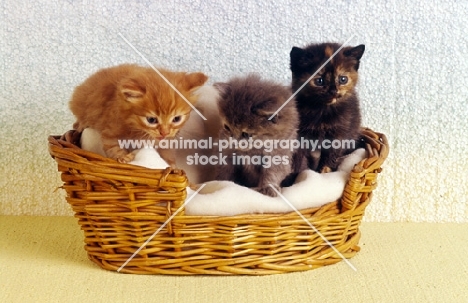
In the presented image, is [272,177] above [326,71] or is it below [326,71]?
below

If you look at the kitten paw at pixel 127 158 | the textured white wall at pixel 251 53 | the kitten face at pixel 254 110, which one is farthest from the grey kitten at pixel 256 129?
the textured white wall at pixel 251 53

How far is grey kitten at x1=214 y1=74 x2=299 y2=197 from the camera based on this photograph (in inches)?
51.9

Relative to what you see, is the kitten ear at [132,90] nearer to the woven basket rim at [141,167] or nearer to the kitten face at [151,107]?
the kitten face at [151,107]

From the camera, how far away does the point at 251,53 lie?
1.78m

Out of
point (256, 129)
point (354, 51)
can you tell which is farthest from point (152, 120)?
point (354, 51)

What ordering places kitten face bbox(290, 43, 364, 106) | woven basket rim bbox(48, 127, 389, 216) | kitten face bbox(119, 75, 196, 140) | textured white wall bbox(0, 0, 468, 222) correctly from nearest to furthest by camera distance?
1. woven basket rim bbox(48, 127, 389, 216)
2. kitten face bbox(119, 75, 196, 140)
3. kitten face bbox(290, 43, 364, 106)
4. textured white wall bbox(0, 0, 468, 222)

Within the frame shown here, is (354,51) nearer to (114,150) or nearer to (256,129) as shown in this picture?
(256,129)


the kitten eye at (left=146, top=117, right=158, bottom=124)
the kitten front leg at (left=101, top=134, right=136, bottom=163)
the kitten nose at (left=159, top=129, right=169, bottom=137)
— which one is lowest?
the kitten front leg at (left=101, top=134, right=136, bottom=163)

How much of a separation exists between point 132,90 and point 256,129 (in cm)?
30

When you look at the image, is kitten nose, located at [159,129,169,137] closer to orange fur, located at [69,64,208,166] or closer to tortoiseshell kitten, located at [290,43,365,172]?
orange fur, located at [69,64,208,166]

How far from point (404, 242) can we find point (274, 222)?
548 mm

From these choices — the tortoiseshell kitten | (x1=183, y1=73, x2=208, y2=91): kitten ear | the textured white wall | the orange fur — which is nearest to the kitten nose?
the orange fur

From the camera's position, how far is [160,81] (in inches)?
52.9

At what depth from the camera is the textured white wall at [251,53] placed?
1.77 m
